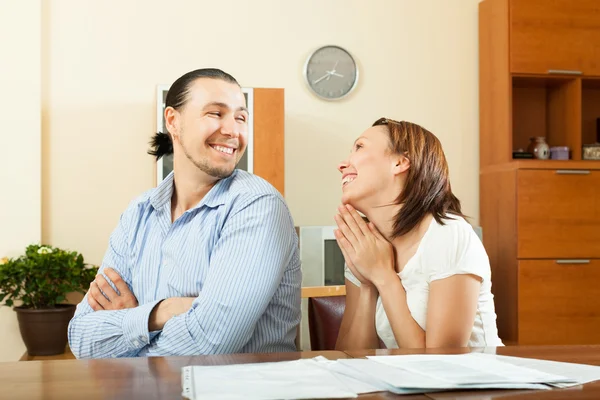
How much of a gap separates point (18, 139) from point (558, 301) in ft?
11.1

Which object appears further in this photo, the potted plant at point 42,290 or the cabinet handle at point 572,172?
the cabinet handle at point 572,172

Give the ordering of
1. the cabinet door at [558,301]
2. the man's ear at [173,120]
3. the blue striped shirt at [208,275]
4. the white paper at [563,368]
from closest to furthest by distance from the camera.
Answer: the white paper at [563,368], the blue striped shirt at [208,275], the man's ear at [173,120], the cabinet door at [558,301]

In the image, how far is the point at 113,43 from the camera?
14.6 feet

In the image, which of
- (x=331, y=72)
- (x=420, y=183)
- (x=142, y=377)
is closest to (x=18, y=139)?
(x=331, y=72)

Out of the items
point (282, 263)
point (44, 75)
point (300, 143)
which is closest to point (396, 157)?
point (282, 263)

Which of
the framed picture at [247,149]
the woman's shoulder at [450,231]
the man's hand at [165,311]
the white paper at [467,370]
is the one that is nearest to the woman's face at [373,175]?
the woman's shoulder at [450,231]

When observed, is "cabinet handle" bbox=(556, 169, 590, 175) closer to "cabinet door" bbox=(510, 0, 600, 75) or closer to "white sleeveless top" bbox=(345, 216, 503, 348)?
"cabinet door" bbox=(510, 0, 600, 75)

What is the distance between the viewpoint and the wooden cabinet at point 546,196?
433cm

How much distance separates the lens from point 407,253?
1.78 m

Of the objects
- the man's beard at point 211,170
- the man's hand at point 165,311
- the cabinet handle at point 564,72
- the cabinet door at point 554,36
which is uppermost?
the cabinet door at point 554,36

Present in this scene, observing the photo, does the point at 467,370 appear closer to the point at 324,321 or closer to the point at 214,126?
the point at 324,321

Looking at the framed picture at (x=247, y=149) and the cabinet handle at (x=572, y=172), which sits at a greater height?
the framed picture at (x=247, y=149)

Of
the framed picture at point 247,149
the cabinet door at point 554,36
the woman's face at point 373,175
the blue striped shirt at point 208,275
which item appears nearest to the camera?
the blue striped shirt at point 208,275

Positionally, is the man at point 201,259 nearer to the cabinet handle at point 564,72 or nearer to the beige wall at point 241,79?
the beige wall at point 241,79
